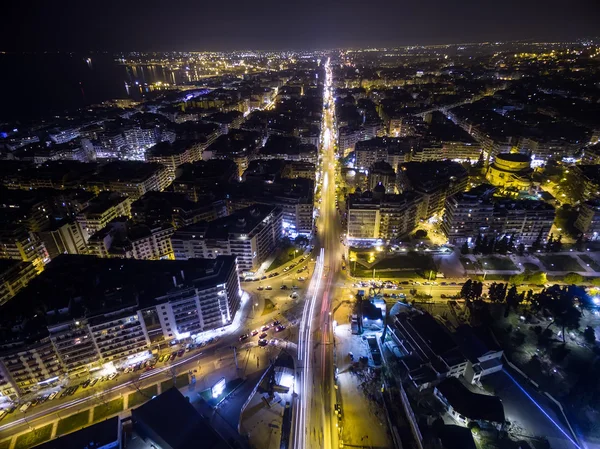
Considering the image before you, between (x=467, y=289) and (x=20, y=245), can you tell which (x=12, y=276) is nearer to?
(x=20, y=245)

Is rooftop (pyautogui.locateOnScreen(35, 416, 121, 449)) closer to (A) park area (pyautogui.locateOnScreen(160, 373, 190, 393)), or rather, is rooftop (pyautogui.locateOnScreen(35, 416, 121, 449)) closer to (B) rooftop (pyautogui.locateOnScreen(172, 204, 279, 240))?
(A) park area (pyautogui.locateOnScreen(160, 373, 190, 393))

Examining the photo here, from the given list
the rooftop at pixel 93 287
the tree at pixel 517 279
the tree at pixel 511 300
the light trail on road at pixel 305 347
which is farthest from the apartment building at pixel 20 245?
the tree at pixel 517 279

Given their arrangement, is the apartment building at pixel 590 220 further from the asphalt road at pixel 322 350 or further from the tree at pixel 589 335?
the asphalt road at pixel 322 350

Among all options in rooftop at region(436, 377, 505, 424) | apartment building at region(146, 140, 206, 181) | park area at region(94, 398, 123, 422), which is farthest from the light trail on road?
apartment building at region(146, 140, 206, 181)

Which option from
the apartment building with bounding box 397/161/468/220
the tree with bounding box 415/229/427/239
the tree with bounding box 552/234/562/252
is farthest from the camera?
the apartment building with bounding box 397/161/468/220

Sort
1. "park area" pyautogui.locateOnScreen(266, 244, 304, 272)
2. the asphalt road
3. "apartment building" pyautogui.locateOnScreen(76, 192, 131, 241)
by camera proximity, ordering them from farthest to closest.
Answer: "apartment building" pyautogui.locateOnScreen(76, 192, 131, 241)
"park area" pyautogui.locateOnScreen(266, 244, 304, 272)
the asphalt road

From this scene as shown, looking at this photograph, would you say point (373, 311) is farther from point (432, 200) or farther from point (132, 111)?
point (132, 111)

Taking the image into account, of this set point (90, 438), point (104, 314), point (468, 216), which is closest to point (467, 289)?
point (468, 216)

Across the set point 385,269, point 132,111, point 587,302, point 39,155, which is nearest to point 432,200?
point 385,269
